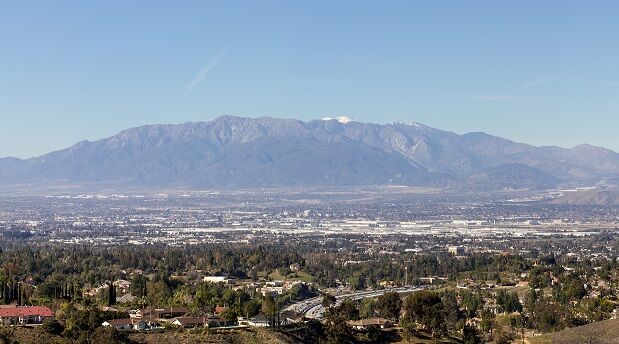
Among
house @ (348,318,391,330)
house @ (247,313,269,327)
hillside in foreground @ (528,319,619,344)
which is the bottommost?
hillside in foreground @ (528,319,619,344)

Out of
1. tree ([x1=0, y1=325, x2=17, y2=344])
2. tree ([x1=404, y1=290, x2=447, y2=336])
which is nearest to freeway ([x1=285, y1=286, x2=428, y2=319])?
tree ([x1=404, y1=290, x2=447, y2=336])

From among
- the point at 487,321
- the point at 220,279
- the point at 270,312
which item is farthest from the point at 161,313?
the point at 220,279

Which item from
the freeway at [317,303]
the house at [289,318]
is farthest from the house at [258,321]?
the freeway at [317,303]

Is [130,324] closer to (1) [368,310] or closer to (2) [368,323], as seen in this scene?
(2) [368,323]

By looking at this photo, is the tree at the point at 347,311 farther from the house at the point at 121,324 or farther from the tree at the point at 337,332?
the house at the point at 121,324

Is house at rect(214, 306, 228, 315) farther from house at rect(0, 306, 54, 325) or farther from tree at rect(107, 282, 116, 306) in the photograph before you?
house at rect(0, 306, 54, 325)

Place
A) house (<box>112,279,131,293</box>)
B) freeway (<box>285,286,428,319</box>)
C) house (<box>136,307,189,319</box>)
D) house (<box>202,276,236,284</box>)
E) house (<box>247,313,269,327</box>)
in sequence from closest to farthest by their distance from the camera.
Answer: house (<box>136,307,189,319</box>) < house (<box>247,313,269,327</box>) < freeway (<box>285,286,428,319</box>) < house (<box>112,279,131,293</box>) < house (<box>202,276,236,284</box>)

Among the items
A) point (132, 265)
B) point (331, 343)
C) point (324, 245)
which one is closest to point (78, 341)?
point (331, 343)

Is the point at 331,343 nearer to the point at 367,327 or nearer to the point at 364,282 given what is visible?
the point at 367,327
